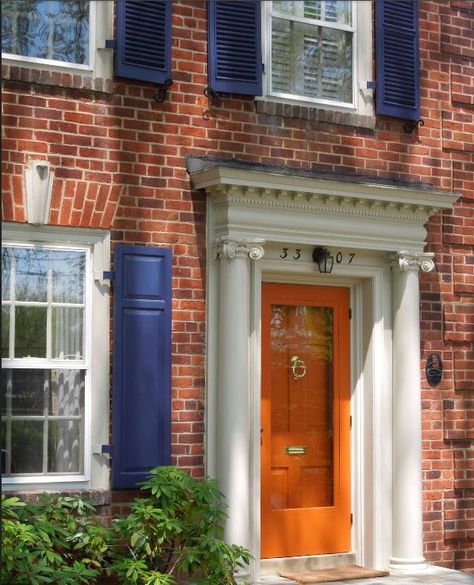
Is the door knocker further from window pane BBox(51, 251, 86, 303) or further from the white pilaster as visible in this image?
window pane BBox(51, 251, 86, 303)

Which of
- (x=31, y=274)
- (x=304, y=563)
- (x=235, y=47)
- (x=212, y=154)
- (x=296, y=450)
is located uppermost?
(x=235, y=47)

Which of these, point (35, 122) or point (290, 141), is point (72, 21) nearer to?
point (35, 122)

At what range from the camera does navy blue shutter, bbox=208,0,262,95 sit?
7617mm

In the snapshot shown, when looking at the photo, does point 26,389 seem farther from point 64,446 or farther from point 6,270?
point 6,270

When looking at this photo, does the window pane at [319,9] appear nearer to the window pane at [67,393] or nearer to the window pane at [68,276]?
the window pane at [68,276]

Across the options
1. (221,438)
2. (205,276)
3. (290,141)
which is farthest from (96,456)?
(290,141)

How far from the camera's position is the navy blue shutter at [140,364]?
701 centimetres

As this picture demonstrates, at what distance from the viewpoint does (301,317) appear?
831 centimetres

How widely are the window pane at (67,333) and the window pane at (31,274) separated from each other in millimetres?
178

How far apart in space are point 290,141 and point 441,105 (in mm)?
1719

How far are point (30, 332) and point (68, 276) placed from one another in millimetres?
485

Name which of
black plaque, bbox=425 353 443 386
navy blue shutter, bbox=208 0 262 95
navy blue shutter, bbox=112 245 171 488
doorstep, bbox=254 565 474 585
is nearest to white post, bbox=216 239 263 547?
navy blue shutter, bbox=112 245 171 488

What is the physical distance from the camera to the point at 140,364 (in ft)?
23.3

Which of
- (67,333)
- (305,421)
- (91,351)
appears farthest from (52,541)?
(305,421)
